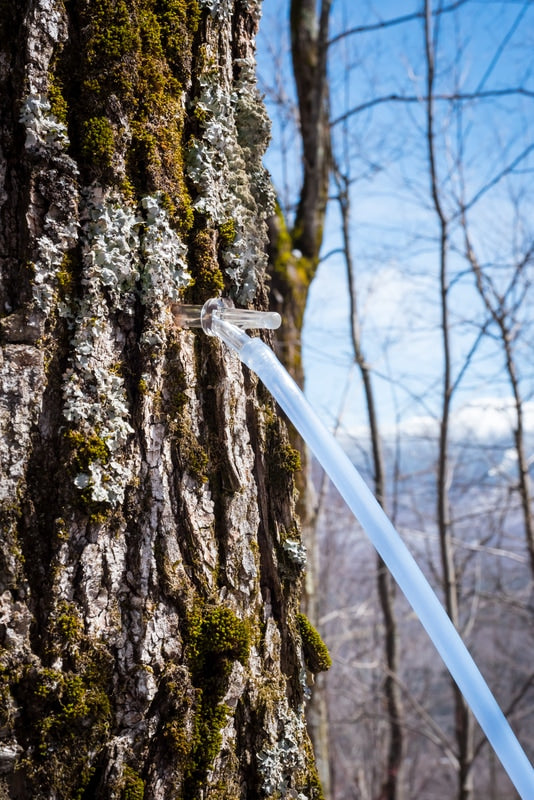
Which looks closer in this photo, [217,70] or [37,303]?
[37,303]

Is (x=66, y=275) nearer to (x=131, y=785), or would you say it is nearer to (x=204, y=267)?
(x=204, y=267)

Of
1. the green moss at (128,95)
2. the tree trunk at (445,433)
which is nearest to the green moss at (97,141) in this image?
the green moss at (128,95)

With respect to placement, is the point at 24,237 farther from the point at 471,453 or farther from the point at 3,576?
the point at 471,453

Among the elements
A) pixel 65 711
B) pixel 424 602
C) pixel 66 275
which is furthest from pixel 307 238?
pixel 65 711

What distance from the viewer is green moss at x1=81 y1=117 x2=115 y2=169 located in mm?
863

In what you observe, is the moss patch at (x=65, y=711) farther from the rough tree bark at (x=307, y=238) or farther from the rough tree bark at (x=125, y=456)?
the rough tree bark at (x=307, y=238)

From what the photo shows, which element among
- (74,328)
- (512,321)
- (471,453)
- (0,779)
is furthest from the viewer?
(471,453)

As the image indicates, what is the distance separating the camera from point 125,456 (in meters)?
0.86

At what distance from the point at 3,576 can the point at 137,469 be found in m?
0.21

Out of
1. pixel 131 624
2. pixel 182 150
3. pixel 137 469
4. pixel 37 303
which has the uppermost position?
pixel 182 150

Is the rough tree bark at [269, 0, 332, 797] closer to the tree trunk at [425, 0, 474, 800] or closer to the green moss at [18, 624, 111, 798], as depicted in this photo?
the tree trunk at [425, 0, 474, 800]

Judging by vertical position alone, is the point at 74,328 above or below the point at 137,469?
above

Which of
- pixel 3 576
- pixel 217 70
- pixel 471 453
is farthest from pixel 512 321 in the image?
pixel 3 576

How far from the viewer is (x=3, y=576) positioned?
78 cm
